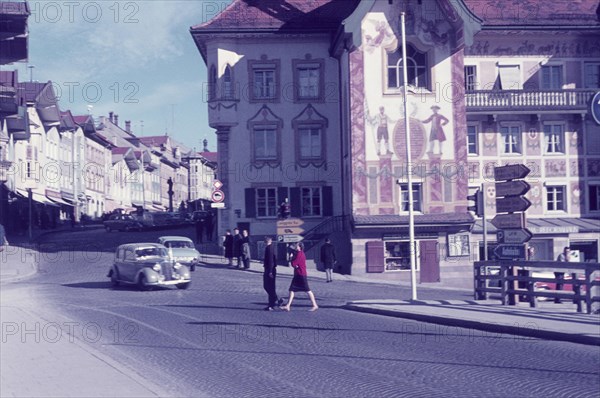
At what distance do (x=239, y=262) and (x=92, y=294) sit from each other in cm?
1178

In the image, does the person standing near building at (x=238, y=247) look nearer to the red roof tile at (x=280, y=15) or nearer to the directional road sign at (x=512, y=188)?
the red roof tile at (x=280, y=15)

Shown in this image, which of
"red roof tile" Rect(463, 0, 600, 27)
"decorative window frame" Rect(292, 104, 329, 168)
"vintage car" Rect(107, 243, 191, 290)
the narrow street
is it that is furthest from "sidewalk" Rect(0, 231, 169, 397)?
"red roof tile" Rect(463, 0, 600, 27)

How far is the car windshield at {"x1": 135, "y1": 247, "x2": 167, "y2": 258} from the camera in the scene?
96.7 ft

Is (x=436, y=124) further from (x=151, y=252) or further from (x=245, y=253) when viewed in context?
(x=151, y=252)

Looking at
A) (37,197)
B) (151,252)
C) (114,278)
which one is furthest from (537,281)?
(37,197)

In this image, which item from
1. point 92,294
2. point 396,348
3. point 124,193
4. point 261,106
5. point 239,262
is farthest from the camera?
point 124,193

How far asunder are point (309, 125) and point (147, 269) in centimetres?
1938

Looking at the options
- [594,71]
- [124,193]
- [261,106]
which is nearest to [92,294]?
[261,106]

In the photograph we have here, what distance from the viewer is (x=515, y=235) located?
857 inches

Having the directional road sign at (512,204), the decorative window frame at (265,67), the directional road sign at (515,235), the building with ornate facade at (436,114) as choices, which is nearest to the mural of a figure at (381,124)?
the building with ornate facade at (436,114)

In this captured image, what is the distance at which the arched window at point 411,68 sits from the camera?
138 feet

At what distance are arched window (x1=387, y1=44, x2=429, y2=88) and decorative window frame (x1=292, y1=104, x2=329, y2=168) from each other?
210 inches

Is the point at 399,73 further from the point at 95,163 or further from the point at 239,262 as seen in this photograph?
the point at 95,163

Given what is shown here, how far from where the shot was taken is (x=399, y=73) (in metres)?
42.2
